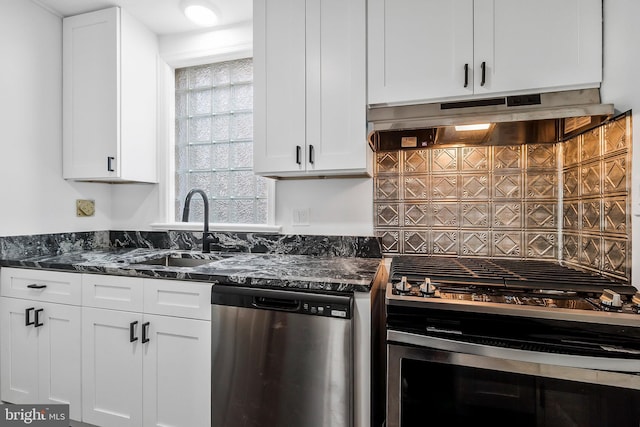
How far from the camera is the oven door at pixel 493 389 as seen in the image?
100cm

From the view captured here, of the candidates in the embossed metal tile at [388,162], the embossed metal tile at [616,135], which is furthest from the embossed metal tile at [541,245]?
the embossed metal tile at [388,162]

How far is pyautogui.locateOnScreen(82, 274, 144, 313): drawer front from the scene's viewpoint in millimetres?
1629

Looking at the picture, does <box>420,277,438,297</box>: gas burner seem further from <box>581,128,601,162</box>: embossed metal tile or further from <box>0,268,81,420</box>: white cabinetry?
<box>0,268,81,420</box>: white cabinetry

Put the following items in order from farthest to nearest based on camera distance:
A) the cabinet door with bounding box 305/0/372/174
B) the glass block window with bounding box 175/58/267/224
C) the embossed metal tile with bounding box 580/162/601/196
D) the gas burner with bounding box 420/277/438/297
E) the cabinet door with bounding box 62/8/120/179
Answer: the glass block window with bounding box 175/58/267/224
the cabinet door with bounding box 62/8/120/179
the cabinet door with bounding box 305/0/372/174
the embossed metal tile with bounding box 580/162/601/196
the gas burner with bounding box 420/277/438/297

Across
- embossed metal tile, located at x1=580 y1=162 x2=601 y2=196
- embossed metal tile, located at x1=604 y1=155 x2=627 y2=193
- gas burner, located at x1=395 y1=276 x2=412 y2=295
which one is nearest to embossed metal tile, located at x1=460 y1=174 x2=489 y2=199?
embossed metal tile, located at x1=580 y1=162 x2=601 y2=196

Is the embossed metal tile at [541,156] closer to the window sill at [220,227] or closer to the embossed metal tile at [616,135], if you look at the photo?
the embossed metal tile at [616,135]

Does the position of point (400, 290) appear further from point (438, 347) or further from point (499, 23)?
point (499, 23)

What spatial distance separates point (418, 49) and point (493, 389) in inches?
56.4

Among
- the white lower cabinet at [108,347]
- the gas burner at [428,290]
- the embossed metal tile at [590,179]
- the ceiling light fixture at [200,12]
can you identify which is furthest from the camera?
the ceiling light fixture at [200,12]

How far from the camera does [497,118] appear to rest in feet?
4.68

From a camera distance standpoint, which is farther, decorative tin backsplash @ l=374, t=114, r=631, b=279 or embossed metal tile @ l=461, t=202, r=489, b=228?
embossed metal tile @ l=461, t=202, r=489, b=228

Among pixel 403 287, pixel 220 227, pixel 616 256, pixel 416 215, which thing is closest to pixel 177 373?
pixel 220 227

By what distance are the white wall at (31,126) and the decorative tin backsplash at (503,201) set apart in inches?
82.8

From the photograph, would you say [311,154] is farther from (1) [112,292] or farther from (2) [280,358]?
(1) [112,292]
